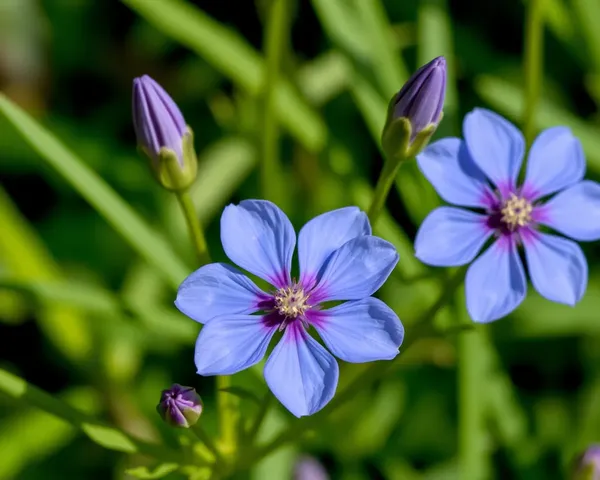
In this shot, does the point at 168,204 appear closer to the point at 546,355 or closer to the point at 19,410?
the point at 19,410

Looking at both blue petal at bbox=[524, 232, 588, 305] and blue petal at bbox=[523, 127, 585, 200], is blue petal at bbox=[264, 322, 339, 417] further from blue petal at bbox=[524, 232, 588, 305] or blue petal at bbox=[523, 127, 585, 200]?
blue petal at bbox=[523, 127, 585, 200]

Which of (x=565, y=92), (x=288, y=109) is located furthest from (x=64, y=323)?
(x=565, y=92)

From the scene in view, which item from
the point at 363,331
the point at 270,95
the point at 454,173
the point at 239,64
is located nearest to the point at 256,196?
the point at 239,64

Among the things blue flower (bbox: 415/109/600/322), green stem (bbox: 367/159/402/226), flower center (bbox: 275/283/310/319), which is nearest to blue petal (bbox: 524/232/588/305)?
blue flower (bbox: 415/109/600/322)

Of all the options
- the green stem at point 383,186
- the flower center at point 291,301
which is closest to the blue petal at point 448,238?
the green stem at point 383,186

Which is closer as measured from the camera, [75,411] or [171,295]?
[75,411]
